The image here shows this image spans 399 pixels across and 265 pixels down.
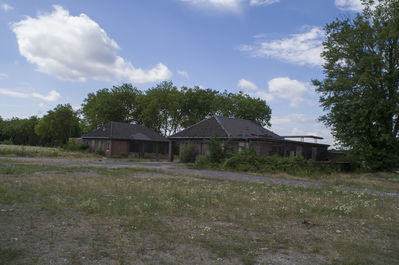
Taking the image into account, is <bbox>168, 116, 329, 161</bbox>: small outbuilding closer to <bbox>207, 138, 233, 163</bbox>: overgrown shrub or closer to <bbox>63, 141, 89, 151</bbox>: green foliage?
<bbox>207, 138, 233, 163</bbox>: overgrown shrub

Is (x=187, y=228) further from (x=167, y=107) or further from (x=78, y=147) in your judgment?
(x=167, y=107)

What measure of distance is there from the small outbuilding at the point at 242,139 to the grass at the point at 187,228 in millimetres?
20756

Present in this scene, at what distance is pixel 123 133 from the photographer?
49.2 meters

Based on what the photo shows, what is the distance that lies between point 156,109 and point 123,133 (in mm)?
23108

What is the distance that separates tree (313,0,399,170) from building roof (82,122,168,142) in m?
28.3

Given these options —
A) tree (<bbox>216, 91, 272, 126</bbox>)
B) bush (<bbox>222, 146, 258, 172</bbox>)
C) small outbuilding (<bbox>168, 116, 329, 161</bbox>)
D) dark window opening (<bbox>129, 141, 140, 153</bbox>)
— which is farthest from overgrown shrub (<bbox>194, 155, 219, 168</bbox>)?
tree (<bbox>216, 91, 272, 126</bbox>)

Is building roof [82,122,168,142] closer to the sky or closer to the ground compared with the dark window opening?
closer to the sky

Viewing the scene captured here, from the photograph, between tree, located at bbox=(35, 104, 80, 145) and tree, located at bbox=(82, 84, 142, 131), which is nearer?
tree, located at bbox=(82, 84, 142, 131)

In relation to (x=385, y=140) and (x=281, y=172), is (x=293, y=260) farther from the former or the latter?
(x=385, y=140)

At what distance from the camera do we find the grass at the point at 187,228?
5.66m

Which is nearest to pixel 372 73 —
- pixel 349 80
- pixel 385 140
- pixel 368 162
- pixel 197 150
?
pixel 349 80

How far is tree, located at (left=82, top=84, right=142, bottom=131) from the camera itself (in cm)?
7431

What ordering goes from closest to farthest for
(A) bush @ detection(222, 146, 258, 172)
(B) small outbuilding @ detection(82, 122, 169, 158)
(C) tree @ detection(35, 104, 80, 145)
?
(A) bush @ detection(222, 146, 258, 172) < (B) small outbuilding @ detection(82, 122, 169, 158) < (C) tree @ detection(35, 104, 80, 145)

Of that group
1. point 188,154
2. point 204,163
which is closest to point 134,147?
point 188,154
